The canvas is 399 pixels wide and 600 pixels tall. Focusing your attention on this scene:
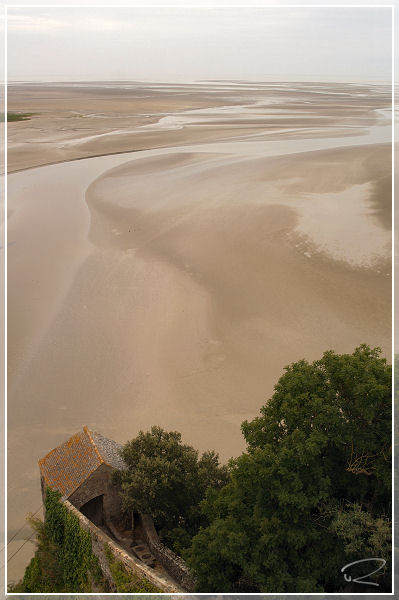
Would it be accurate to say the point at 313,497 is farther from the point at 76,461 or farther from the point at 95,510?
the point at 76,461

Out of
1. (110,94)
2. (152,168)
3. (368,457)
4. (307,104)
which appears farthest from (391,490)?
(110,94)

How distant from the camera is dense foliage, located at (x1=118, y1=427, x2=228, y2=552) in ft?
39.0

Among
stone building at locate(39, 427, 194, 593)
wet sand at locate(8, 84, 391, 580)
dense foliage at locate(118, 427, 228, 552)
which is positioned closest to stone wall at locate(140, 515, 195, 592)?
stone building at locate(39, 427, 194, 593)

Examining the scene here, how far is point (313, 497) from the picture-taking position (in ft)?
32.3

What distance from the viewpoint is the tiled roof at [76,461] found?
1210 cm

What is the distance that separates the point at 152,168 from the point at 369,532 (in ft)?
118

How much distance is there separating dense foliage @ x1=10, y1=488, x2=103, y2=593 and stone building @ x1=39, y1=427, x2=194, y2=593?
268 millimetres

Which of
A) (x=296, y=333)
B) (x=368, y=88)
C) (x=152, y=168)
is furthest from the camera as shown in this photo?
(x=368, y=88)

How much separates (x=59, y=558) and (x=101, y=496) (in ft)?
4.81

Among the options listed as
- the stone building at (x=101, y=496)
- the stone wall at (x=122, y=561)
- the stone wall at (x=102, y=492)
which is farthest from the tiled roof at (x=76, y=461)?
the stone wall at (x=122, y=561)

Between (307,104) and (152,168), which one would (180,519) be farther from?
(307,104)

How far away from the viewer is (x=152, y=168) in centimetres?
4247

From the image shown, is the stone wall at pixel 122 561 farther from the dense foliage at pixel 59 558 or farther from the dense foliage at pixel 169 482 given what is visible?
the dense foliage at pixel 169 482

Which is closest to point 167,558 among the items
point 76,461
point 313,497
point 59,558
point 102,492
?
point 102,492
